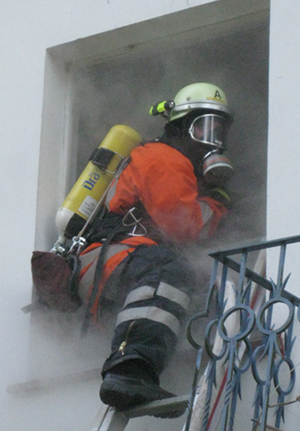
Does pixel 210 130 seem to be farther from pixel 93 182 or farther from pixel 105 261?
pixel 105 261

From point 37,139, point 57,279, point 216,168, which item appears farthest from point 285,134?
point 37,139

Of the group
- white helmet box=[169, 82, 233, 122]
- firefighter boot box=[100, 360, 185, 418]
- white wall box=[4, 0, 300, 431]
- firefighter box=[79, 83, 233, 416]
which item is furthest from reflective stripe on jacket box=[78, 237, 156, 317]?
white helmet box=[169, 82, 233, 122]

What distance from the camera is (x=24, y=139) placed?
366cm

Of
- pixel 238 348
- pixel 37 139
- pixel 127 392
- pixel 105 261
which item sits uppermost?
pixel 37 139

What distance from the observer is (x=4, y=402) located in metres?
3.23

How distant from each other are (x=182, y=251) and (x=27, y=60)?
1397 mm

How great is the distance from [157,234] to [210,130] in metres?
0.62

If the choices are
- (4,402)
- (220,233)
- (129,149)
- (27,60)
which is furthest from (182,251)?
(27,60)

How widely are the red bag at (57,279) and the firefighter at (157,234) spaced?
56 mm

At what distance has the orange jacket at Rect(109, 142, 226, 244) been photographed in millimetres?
3070

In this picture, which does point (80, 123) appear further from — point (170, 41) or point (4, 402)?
point (4, 402)

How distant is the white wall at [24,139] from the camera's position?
125 inches

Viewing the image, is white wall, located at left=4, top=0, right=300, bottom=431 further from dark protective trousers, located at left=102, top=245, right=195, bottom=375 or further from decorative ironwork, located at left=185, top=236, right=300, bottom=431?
dark protective trousers, located at left=102, top=245, right=195, bottom=375

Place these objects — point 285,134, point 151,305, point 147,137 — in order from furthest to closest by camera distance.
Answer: point 147,137 → point 285,134 → point 151,305
